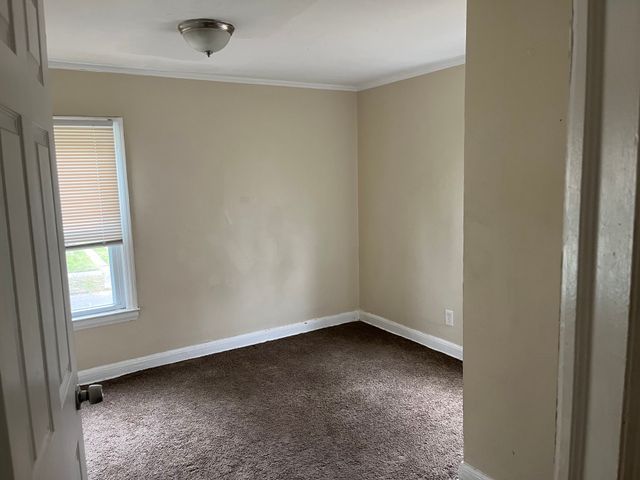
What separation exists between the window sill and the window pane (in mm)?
76

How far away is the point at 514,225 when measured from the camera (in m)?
1.92

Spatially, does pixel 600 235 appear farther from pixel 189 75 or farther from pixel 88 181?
pixel 189 75

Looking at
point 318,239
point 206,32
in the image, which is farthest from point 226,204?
point 206,32

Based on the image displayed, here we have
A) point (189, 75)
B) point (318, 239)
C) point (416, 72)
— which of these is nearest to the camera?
point (189, 75)

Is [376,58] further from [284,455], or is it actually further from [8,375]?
[8,375]

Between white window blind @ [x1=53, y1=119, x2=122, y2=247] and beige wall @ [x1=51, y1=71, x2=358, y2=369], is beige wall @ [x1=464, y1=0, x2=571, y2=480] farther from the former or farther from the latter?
white window blind @ [x1=53, y1=119, x2=122, y2=247]

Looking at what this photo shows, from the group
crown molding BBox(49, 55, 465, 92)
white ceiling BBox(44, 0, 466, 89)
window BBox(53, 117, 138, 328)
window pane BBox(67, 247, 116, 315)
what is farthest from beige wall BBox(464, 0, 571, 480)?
window pane BBox(67, 247, 116, 315)

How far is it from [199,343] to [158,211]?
117cm

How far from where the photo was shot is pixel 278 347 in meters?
4.17

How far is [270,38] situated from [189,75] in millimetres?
1206

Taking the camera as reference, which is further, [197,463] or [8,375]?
[197,463]

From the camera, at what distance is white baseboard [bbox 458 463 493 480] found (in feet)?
7.17

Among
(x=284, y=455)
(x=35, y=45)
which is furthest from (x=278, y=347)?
(x=35, y=45)

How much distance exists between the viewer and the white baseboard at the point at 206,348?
3594mm
